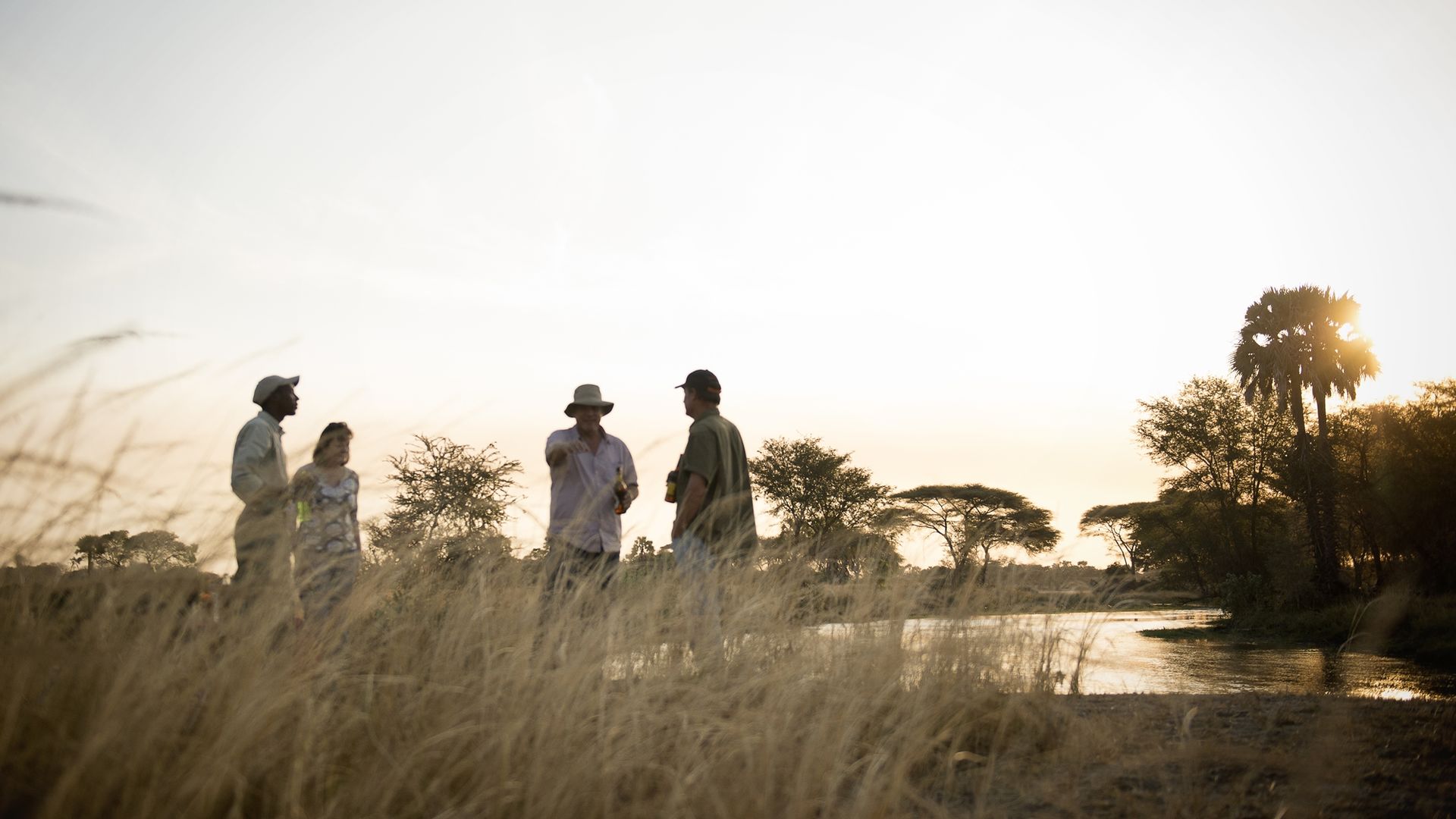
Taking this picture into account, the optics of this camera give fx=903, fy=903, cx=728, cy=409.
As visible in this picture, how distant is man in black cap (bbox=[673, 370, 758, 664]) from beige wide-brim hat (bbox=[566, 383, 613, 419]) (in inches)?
22.4

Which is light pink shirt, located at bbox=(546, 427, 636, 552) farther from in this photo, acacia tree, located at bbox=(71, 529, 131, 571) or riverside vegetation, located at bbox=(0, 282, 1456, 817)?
acacia tree, located at bbox=(71, 529, 131, 571)

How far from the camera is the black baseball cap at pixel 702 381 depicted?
19.2 ft

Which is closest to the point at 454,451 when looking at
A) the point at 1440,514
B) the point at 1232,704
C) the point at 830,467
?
the point at 830,467

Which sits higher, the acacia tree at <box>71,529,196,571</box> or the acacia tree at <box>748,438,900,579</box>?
the acacia tree at <box>748,438,900,579</box>

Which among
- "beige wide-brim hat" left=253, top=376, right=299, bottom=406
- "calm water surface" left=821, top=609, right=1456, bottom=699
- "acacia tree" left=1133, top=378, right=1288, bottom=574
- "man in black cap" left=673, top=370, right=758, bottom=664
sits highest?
Result: "acacia tree" left=1133, top=378, right=1288, bottom=574

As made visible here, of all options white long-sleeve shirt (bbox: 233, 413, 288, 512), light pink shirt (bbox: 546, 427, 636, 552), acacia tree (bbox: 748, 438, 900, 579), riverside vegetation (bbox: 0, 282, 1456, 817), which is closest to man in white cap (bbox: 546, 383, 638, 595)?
light pink shirt (bbox: 546, 427, 636, 552)

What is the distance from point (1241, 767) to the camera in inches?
142

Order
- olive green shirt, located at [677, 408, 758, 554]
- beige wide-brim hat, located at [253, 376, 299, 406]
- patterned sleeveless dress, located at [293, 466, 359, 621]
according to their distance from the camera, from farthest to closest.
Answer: olive green shirt, located at [677, 408, 758, 554] → beige wide-brim hat, located at [253, 376, 299, 406] → patterned sleeveless dress, located at [293, 466, 359, 621]

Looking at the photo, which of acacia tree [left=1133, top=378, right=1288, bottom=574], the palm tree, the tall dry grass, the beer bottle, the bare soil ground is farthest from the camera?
acacia tree [left=1133, top=378, right=1288, bottom=574]

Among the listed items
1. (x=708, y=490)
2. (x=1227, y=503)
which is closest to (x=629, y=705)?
(x=708, y=490)

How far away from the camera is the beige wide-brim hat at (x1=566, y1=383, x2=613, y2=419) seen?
19.5 ft

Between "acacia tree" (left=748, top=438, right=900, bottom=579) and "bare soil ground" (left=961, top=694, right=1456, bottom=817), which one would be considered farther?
"acacia tree" (left=748, top=438, right=900, bottom=579)

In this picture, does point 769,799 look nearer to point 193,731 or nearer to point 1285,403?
point 193,731

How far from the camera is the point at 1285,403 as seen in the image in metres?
28.6
